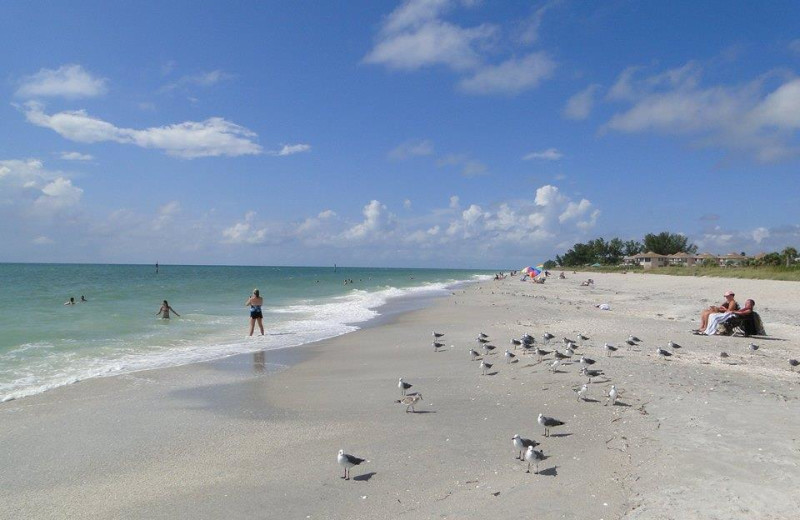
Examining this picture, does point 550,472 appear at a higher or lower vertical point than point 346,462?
lower

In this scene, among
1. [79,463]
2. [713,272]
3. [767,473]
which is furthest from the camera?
[713,272]

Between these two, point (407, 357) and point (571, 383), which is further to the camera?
point (407, 357)

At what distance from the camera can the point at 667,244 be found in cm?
13138

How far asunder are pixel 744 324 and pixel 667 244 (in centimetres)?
12931

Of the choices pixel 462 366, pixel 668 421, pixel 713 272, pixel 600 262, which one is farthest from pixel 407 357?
pixel 600 262

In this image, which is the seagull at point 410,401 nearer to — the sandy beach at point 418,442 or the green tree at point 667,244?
the sandy beach at point 418,442

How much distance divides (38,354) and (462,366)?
12784 millimetres

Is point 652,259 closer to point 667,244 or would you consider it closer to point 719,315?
point 667,244

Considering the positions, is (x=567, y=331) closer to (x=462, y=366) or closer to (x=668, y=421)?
(x=462, y=366)

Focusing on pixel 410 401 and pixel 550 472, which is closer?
pixel 550 472

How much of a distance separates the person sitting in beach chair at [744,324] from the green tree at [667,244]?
418ft

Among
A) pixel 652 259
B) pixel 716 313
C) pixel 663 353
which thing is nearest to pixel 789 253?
pixel 652 259

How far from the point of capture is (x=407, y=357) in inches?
574

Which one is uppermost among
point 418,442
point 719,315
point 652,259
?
point 652,259
